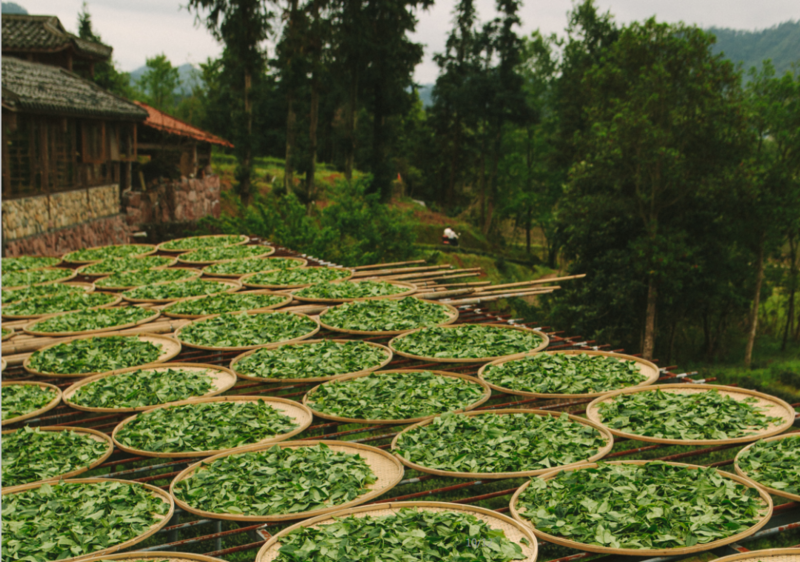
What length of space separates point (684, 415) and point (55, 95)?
1244 cm

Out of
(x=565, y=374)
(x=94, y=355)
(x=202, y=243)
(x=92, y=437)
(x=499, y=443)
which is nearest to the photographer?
(x=499, y=443)

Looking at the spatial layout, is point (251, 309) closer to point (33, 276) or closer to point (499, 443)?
point (33, 276)

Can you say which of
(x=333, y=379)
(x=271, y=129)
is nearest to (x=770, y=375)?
(x=333, y=379)

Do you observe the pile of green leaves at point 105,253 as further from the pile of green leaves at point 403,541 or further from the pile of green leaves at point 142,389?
the pile of green leaves at point 403,541

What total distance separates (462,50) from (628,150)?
61.3ft

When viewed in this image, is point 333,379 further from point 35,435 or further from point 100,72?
point 100,72

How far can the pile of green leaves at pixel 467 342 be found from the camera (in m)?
4.62

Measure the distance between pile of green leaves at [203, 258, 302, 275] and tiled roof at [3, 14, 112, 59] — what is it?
40.9 ft

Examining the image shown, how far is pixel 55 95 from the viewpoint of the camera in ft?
39.4

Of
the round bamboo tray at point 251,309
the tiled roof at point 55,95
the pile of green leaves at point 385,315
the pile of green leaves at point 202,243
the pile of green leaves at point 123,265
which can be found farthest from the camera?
the tiled roof at point 55,95

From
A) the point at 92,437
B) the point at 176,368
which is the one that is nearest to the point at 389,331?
the point at 176,368

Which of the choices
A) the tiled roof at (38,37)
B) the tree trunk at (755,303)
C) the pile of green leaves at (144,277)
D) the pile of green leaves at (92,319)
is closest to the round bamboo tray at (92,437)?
the pile of green leaves at (92,319)

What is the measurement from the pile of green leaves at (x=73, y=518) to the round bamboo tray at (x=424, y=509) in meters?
0.54

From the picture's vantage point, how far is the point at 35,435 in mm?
3396
